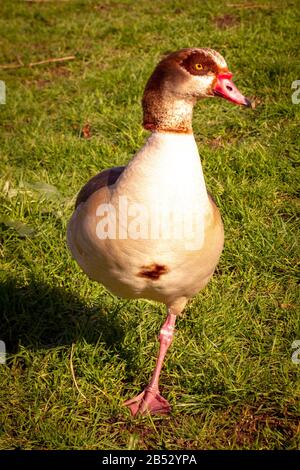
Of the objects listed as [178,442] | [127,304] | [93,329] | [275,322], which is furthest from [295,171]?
[178,442]

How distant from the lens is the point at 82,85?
233 inches

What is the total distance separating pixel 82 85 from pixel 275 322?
3768 mm

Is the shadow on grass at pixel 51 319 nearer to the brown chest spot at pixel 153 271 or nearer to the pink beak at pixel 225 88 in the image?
the brown chest spot at pixel 153 271

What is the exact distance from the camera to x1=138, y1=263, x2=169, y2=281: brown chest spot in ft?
7.61

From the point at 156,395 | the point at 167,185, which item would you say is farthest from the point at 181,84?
the point at 156,395

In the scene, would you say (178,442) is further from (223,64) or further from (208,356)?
(223,64)

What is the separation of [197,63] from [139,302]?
5.63 ft

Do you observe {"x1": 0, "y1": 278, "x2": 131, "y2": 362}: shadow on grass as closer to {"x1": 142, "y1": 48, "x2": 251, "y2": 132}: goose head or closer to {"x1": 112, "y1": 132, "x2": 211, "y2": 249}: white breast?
{"x1": 112, "y1": 132, "x2": 211, "y2": 249}: white breast

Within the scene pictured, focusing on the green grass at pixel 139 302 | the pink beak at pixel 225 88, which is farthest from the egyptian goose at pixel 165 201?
the green grass at pixel 139 302

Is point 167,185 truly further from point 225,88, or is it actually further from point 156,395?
point 156,395

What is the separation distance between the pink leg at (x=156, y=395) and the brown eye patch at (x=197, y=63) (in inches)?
51.2

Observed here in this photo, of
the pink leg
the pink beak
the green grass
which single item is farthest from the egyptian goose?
the green grass

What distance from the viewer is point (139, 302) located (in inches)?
Result: 136

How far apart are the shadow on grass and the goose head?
1.44 meters
